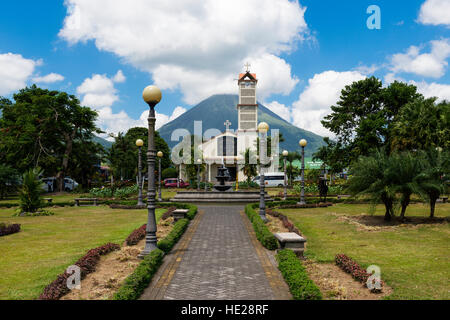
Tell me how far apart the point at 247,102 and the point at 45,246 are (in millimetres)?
58975

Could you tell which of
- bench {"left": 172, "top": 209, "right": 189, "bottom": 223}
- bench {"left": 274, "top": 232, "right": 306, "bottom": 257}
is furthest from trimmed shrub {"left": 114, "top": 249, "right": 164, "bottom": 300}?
bench {"left": 172, "top": 209, "right": 189, "bottom": 223}

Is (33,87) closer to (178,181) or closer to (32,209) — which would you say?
(178,181)

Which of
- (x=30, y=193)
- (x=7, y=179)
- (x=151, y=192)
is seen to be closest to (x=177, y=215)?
(x=151, y=192)

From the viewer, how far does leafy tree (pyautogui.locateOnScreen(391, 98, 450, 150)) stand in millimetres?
23016

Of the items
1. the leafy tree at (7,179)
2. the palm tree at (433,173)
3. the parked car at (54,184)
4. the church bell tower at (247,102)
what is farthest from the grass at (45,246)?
the church bell tower at (247,102)

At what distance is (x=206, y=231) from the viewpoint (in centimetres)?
1228

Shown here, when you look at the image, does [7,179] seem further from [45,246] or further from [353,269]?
[353,269]

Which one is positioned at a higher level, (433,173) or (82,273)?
(433,173)

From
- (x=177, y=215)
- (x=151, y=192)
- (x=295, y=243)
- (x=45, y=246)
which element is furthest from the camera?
(x=177, y=215)

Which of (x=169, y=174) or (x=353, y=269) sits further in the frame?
(x=169, y=174)

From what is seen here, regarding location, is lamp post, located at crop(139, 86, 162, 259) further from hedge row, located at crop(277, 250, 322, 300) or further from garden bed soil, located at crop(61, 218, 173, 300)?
hedge row, located at crop(277, 250, 322, 300)

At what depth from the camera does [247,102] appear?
218 ft

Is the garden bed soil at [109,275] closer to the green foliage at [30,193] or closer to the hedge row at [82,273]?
the hedge row at [82,273]
